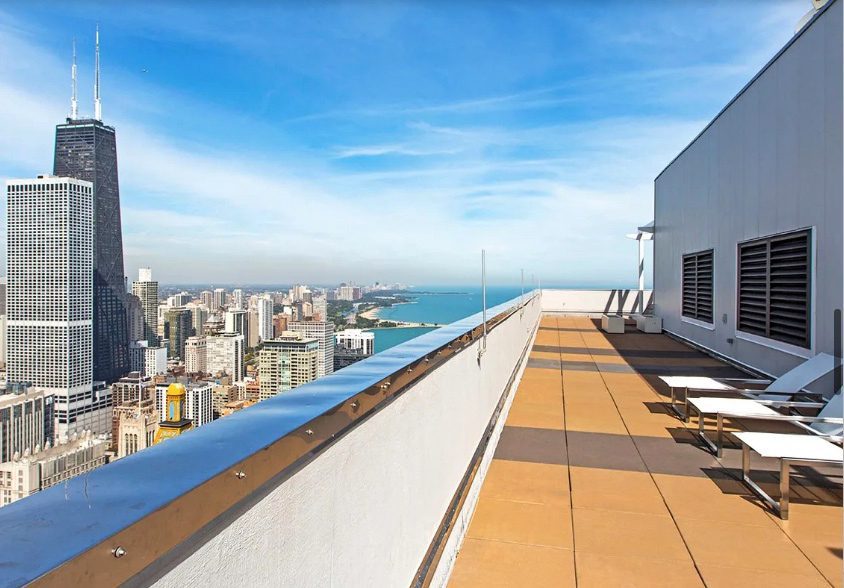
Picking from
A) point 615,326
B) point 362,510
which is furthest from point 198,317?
point 615,326

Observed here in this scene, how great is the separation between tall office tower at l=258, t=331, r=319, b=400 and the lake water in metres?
0.73

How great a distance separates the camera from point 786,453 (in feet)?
11.3

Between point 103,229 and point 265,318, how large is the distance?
2.42 feet

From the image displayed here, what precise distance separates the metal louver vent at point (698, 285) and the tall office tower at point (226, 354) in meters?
11.6

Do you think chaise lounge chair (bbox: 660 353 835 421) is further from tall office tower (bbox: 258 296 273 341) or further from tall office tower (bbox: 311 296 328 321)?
tall office tower (bbox: 258 296 273 341)

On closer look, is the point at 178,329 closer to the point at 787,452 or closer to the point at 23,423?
the point at 23,423

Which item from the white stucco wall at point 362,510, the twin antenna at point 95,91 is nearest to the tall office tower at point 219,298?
the twin antenna at point 95,91

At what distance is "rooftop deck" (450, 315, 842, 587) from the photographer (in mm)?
2816

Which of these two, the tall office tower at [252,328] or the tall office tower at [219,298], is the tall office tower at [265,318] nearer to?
the tall office tower at [252,328]

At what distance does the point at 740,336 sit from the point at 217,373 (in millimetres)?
9943

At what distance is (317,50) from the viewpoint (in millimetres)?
6832

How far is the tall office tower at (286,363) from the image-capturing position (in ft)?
5.77

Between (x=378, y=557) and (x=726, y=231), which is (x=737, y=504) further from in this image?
(x=726, y=231)

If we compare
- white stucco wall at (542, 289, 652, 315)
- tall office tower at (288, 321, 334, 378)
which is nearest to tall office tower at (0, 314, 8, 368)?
tall office tower at (288, 321, 334, 378)
